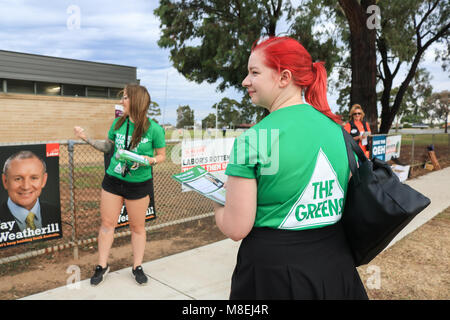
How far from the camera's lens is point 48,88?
2259cm

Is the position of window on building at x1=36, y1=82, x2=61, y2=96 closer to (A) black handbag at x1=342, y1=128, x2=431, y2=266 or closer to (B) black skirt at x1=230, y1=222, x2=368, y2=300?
(B) black skirt at x1=230, y1=222, x2=368, y2=300

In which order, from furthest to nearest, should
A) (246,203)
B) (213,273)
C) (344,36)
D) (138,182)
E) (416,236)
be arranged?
(344,36)
(416,236)
(213,273)
(138,182)
(246,203)

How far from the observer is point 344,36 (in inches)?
651

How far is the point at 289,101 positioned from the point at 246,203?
17.0 inches

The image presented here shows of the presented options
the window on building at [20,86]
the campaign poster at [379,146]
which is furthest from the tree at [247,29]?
the window on building at [20,86]

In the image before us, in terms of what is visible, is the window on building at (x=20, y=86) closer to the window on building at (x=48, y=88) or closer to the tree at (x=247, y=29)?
the window on building at (x=48, y=88)

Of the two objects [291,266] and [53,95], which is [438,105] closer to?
[53,95]

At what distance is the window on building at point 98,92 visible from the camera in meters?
24.4

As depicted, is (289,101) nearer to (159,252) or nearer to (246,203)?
(246,203)

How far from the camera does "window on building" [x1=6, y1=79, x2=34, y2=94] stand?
2151 centimetres

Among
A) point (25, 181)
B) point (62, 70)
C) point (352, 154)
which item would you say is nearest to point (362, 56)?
point (25, 181)

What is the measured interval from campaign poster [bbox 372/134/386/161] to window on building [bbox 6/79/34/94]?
21072mm

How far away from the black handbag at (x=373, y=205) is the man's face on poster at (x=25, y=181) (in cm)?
332
